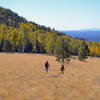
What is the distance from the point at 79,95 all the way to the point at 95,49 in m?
111

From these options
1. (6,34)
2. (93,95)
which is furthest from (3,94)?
(6,34)

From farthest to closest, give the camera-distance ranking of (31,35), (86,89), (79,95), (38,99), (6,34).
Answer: (31,35)
(6,34)
(86,89)
(79,95)
(38,99)

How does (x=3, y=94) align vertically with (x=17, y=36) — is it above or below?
below

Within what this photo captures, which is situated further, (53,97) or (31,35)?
(31,35)

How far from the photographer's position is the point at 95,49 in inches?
4724

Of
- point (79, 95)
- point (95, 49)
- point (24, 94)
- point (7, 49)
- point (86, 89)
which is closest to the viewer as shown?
point (24, 94)

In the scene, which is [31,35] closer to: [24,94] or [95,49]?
[95,49]

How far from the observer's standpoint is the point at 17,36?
251 ft

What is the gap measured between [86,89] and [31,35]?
294ft

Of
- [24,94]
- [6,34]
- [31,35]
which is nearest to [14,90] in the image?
[24,94]

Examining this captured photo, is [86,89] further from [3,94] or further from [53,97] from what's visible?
[3,94]

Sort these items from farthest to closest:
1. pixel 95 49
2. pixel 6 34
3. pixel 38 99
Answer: pixel 95 49, pixel 6 34, pixel 38 99

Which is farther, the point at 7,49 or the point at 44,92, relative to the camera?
the point at 7,49

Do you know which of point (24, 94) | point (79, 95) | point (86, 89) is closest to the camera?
point (24, 94)
